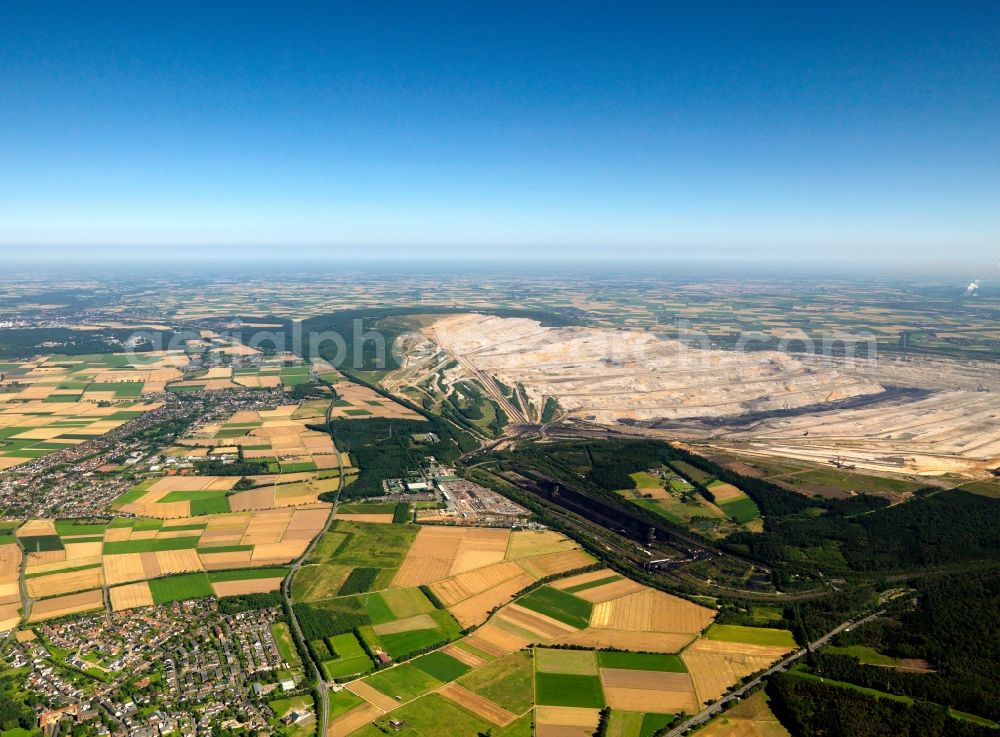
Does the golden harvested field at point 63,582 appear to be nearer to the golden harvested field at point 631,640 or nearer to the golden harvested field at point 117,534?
the golden harvested field at point 117,534

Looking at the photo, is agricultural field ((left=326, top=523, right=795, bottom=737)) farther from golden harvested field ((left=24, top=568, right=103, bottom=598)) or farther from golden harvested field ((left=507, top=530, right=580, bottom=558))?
golden harvested field ((left=24, top=568, right=103, bottom=598))

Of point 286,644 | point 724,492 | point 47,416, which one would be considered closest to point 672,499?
point 724,492

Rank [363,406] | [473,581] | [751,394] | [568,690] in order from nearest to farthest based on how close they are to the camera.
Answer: [568,690]
[473,581]
[363,406]
[751,394]

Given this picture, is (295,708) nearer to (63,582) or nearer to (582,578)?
(582,578)

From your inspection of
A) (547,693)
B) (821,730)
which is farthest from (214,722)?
(821,730)

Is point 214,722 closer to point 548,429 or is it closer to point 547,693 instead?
point 547,693

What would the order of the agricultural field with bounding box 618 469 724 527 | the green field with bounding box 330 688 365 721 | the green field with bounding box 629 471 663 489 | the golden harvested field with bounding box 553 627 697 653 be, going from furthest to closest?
1. the green field with bounding box 629 471 663 489
2. the agricultural field with bounding box 618 469 724 527
3. the golden harvested field with bounding box 553 627 697 653
4. the green field with bounding box 330 688 365 721

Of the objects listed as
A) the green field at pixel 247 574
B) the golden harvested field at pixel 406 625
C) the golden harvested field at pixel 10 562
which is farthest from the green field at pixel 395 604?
the golden harvested field at pixel 10 562

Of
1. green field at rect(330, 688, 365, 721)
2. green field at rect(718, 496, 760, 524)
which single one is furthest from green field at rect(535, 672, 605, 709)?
green field at rect(718, 496, 760, 524)
